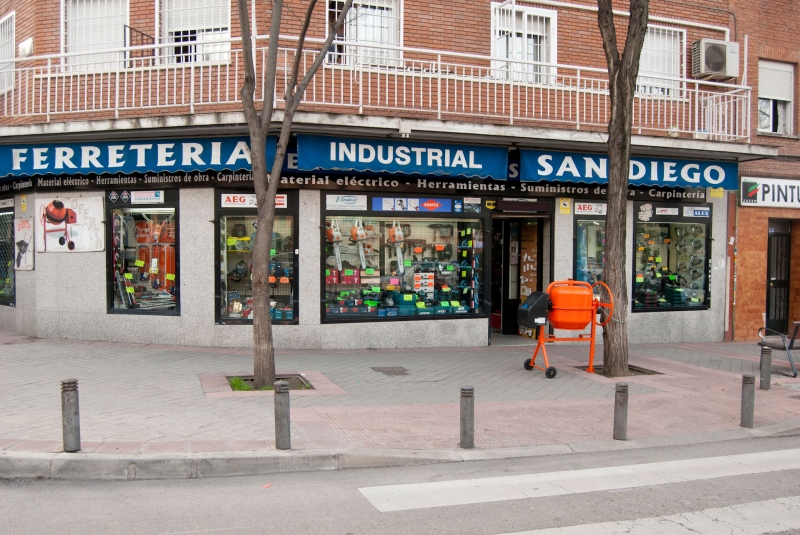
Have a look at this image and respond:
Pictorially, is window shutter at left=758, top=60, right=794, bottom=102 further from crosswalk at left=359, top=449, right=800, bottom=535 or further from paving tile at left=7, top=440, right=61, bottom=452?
paving tile at left=7, top=440, right=61, bottom=452

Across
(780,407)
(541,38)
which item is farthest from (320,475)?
(541,38)

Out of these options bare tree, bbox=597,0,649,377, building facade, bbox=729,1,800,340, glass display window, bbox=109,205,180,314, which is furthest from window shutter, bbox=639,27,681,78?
glass display window, bbox=109,205,180,314

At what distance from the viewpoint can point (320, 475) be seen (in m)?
5.93

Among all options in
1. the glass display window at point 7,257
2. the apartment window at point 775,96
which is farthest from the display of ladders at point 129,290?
the apartment window at point 775,96

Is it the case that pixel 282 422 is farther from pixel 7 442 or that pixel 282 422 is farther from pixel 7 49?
pixel 7 49

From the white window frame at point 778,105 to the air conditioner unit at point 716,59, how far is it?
1.59m

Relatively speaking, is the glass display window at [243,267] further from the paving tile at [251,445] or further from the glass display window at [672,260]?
the glass display window at [672,260]

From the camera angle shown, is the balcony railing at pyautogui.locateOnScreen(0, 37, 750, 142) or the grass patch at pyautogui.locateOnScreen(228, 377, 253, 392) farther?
the balcony railing at pyautogui.locateOnScreen(0, 37, 750, 142)

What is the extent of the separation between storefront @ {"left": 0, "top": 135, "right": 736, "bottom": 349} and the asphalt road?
6182mm

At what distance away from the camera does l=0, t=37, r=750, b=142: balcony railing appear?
11.4 meters

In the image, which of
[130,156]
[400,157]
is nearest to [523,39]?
[400,157]

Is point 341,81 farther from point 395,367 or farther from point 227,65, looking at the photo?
point 395,367

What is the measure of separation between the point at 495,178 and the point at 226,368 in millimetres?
5952

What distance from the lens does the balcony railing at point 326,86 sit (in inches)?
450
